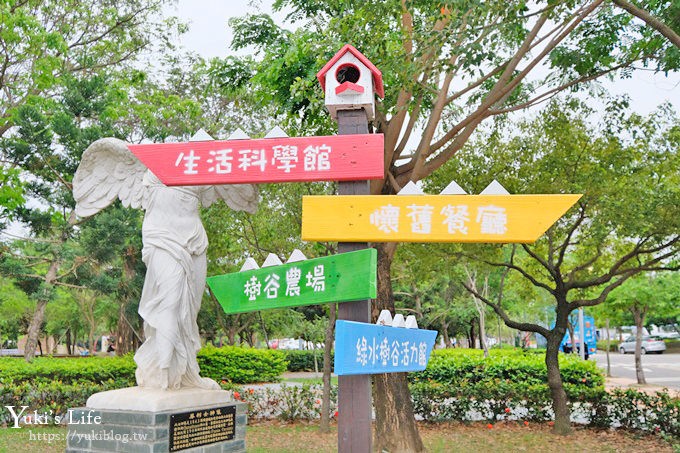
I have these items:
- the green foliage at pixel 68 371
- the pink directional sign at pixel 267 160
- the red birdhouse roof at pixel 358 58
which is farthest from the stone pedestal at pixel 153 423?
the green foliage at pixel 68 371

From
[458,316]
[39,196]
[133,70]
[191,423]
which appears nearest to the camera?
[191,423]

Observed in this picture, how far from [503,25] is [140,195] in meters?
4.02

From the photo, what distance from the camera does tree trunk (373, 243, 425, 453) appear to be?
8562mm

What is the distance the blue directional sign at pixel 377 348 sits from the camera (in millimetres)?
3414

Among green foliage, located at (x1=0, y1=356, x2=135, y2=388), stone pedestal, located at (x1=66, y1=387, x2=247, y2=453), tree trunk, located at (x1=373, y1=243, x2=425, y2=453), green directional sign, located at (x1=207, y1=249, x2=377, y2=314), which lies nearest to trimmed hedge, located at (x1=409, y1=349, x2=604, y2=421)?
tree trunk, located at (x1=373, y1=243, x2=425, y2=453)

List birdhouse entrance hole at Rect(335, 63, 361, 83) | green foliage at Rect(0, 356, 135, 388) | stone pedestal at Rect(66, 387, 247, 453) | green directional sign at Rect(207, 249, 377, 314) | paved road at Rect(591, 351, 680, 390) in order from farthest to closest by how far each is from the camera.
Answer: paved road at Rect(591, 351, 680, 390) < green foliage at Rect(0, 356, 135, 388) < stone pedestal at Rect(66, 387, 247, 453) < birdhouse entrance hole at Rect(335, 63, 361, 83) < green directional sign at Rect(207, 249, 377, 314)

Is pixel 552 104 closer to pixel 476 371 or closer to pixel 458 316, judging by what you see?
pixel 476 371

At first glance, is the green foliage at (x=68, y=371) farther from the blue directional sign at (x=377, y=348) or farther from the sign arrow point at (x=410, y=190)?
the sign arrow point at (x=410, y=190)

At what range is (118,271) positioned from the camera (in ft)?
39.9

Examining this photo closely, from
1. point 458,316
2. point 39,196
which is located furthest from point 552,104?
point 458,316

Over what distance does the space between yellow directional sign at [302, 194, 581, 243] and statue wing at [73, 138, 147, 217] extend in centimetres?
265

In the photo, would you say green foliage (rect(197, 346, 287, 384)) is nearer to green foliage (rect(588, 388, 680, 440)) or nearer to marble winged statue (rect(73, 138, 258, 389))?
green foliage (rect(588, 388, 680, 440))

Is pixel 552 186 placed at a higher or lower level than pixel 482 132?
lower

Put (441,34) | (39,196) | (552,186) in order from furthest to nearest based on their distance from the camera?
(39,196), (552,186), (441,34)
